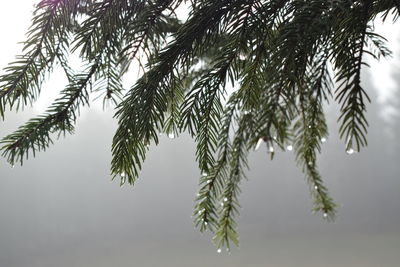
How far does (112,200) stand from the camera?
21047 mm

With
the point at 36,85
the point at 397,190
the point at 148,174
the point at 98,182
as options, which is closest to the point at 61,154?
the point at 98,182

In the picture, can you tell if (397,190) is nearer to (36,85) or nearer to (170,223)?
(170,223)

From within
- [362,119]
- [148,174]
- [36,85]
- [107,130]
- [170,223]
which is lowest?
[362,119]

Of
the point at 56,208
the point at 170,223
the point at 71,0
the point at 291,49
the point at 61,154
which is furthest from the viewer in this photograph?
the point at 61,154

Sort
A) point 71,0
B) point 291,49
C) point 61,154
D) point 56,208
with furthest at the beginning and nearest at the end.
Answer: point 61,154 → point 56,208 → point 71,0 → point 291,49

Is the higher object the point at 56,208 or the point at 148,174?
the point at 148,174

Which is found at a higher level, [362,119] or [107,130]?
[107,130]

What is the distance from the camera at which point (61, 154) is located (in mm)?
22047

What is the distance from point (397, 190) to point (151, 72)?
2110cm

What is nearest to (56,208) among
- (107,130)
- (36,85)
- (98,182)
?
(98,182)

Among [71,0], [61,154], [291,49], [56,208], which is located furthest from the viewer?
[61,154]

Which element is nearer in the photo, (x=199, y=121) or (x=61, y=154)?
(x=199, y=121)

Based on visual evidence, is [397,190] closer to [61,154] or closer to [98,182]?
[98,182]

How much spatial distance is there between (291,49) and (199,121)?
216 mm
